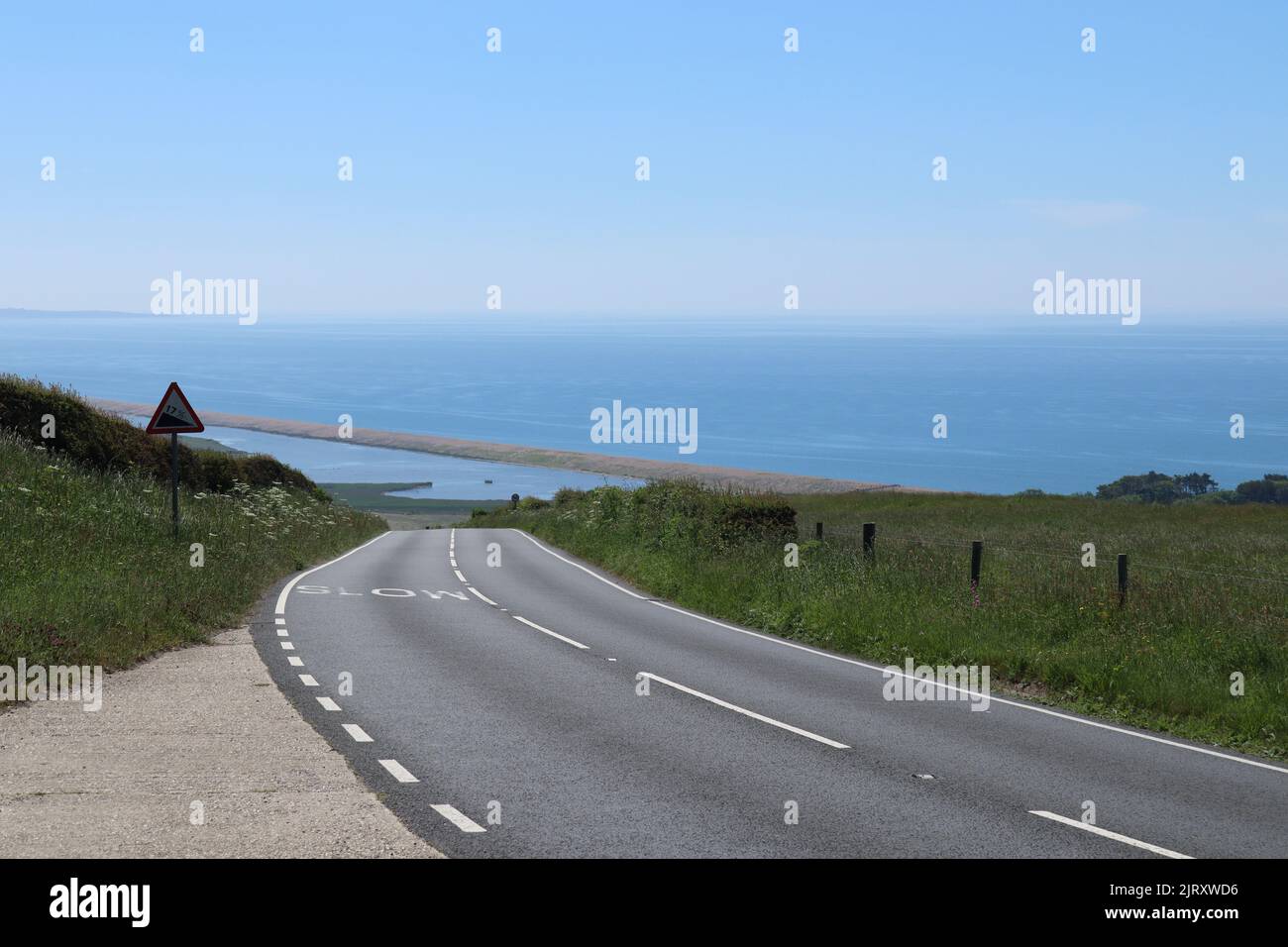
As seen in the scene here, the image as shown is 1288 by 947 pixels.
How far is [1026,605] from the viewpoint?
55.4 feet

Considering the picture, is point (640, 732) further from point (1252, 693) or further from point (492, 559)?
point (492, 559)

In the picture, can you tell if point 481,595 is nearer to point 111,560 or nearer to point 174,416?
point 174,416

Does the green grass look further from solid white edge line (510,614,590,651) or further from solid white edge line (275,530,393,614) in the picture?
solid white edge line (510,614,590,651)

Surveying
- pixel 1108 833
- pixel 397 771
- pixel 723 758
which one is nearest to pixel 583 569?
pixel 723 758

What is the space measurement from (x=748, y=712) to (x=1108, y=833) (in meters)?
4.77

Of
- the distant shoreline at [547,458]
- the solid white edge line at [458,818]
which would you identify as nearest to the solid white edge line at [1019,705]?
the solid white edge line at [458,818]

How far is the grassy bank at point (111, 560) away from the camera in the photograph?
14062mm

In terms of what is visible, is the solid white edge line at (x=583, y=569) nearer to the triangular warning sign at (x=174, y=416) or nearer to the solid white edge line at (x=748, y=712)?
the triangular warning sign at (x=174, y=416)

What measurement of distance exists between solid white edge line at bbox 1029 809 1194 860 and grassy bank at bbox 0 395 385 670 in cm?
1066

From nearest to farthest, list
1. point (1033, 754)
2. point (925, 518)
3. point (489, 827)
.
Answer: point (489, 827), point (1033, 754), point (925, 518)

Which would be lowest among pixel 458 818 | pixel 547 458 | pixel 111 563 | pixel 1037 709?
pixel 1037 709

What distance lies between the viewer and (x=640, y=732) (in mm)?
11117
